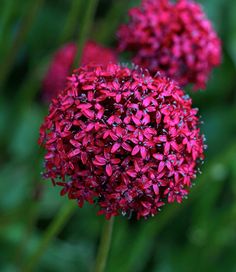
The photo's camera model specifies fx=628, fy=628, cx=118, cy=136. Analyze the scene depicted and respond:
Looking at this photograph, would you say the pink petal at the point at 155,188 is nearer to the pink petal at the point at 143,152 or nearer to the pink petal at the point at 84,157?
the pink petal at the point at 143,152

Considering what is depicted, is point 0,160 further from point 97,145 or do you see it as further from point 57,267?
point 97,145

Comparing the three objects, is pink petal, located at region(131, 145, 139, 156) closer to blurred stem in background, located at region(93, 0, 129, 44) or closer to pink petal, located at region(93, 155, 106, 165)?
pink petal, located at region(93, 155, 106, 165)

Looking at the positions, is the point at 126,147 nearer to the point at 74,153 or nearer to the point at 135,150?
the point at 135,150

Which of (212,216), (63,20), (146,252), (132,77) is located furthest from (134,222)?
(132,77)

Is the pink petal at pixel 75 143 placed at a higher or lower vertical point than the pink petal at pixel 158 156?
lower

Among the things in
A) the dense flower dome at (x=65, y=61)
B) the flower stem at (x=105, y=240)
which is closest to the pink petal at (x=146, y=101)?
the flower stem at (x=105, y=240)
